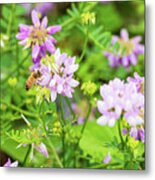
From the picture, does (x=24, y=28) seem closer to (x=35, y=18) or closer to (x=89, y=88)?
(x=35, y=18)

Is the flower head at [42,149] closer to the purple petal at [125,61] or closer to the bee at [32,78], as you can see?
the bee at [32,78]

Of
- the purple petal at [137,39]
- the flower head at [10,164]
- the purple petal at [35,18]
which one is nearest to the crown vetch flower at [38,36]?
the purple petal at [35,18]

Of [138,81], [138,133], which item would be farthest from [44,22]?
[138,133]

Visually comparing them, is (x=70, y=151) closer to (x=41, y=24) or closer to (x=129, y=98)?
(x=129, y=98)

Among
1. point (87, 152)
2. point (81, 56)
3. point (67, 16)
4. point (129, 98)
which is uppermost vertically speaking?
point (67, 16)

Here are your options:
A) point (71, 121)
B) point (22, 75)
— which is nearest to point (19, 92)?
point (22, 75)

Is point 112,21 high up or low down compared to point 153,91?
up
